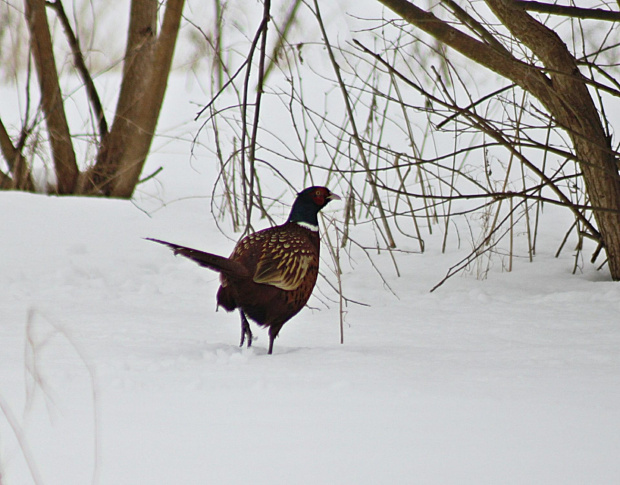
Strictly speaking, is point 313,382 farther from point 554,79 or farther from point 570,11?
point 554,79

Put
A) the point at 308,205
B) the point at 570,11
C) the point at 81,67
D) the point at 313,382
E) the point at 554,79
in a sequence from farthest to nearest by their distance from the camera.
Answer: the point at 81,67 < the point at 554,79 < the point at 570,11 < the point at 308,205 < the point at 313,382

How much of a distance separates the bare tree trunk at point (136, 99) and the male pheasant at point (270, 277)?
10.6 ft

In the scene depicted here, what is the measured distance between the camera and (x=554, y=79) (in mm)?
3873

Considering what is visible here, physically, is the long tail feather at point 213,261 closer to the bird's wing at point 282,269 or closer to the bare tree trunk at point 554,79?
the bird's wing at point 282,269

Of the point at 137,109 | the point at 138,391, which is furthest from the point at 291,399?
the point at 137,109

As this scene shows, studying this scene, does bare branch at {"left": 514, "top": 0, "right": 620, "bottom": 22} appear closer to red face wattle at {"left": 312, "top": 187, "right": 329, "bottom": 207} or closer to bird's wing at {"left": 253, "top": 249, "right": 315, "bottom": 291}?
red face wattle at {"left": 312, "top": 187, "right": 329, "bottom": 207}

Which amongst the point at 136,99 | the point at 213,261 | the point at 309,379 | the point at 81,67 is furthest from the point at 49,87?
the point at 309,379

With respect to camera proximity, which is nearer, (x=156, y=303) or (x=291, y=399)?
(x=291, y=399)

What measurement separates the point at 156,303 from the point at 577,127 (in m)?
2.25

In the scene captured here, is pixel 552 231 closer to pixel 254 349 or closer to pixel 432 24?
pixel 432 24

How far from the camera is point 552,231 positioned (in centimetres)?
553

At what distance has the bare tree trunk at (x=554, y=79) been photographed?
3656 millimetres

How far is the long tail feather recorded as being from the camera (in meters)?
2.44

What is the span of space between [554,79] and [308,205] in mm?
1548
